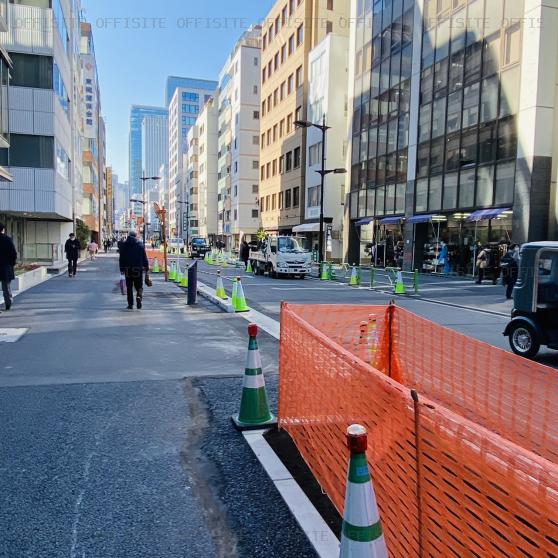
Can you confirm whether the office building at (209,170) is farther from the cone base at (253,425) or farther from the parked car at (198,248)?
the cone base at (253,425)

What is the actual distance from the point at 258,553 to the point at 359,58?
131ft

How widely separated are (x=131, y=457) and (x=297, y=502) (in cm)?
148

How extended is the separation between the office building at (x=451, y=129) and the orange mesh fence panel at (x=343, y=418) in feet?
65.0

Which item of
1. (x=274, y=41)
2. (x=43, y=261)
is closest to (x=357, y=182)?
(x=43, y=261)

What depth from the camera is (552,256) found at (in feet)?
25.5

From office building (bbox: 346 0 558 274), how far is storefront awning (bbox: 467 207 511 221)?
54 millimetres

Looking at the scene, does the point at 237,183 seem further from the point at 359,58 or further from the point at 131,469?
the point at 131,469

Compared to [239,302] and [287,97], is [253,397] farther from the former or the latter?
[287,97]

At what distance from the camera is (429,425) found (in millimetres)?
2277

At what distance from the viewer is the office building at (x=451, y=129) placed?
21.4 m

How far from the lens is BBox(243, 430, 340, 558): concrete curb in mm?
2906


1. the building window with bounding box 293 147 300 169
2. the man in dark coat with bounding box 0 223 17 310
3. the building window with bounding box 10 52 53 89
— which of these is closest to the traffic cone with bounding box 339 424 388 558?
the man in dark coat with bounding box 0 223 17 310

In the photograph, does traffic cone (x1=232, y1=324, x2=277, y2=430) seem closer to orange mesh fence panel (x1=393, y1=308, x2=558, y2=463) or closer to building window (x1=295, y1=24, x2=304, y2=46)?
orange mesh fence panel (x1=393, y1=308, x2=558, y2=463)

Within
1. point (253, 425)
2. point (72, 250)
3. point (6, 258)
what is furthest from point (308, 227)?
point (253, 425)
